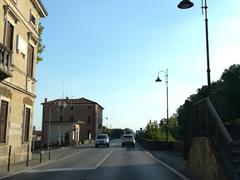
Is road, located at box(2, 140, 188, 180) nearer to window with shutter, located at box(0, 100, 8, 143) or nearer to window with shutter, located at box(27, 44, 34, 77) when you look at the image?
window with shutter, located at box(0, 100, 8, 143)

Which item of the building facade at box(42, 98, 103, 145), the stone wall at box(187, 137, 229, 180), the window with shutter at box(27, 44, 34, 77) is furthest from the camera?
A: the building facade at box(42, 98, 103, 145)

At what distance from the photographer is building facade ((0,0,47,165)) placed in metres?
23.8

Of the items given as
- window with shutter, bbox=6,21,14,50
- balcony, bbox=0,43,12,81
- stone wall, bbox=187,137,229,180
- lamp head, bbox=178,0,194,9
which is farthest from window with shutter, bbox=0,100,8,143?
lamp head, bbox=178,0,194,9

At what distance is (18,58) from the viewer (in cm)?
2730

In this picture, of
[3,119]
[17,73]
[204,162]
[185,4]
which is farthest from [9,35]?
[204,162]

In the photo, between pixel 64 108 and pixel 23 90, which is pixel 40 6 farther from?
pixel 64 108

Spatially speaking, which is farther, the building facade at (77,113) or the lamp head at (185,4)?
the building facade at (77,113)

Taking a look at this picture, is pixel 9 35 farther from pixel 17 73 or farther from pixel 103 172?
pixel 103 172

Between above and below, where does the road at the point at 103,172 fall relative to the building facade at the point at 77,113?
below

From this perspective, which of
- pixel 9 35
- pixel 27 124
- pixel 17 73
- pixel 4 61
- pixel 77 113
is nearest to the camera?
pixel 4 61

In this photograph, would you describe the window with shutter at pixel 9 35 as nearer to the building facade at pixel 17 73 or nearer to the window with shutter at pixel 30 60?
the building facade at pixel 17 73

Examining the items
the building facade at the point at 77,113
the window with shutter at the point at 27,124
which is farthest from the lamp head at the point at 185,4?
A: the building facade at the point at 77,113

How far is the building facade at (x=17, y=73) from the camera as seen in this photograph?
78.0 feet

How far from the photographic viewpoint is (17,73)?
89.0ft
